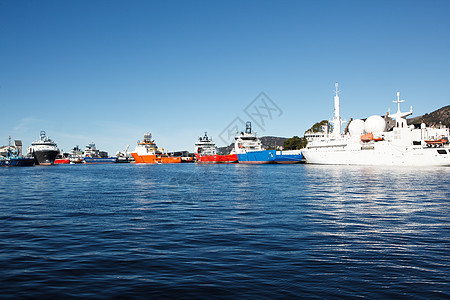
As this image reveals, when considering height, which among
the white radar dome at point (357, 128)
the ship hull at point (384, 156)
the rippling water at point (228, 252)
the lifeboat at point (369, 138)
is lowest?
the rippling water at point (228, 252)

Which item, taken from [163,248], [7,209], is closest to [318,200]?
[163,248]

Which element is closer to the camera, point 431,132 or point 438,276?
point 438,276

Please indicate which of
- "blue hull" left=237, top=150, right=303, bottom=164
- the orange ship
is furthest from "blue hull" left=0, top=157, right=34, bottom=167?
"blue hull" left=237, top=150, right=303, bottom=164

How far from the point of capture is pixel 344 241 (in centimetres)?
1255

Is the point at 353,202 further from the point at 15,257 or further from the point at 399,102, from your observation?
the point at 399,102

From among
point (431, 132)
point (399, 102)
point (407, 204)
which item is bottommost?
point (407, 204)

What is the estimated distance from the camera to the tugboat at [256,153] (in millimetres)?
133250

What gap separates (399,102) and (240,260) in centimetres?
9991

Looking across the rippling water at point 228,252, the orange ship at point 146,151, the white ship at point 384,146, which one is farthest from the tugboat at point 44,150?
the rippling water at point 228,252

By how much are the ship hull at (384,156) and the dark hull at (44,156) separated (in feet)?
318

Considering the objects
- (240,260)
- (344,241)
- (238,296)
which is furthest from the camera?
(344,241)

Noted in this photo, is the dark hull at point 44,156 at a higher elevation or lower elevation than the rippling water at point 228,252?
higher

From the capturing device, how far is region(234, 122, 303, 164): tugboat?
133 metres

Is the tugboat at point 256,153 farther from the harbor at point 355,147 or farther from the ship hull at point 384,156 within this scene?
the ship hull at point 384,156
